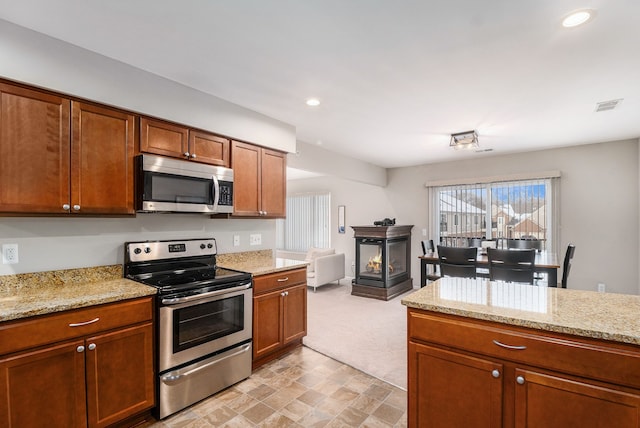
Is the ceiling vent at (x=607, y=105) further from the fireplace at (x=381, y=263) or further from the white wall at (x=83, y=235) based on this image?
the white wall at (x=83, y=235)

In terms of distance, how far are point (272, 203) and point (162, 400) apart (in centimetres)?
192

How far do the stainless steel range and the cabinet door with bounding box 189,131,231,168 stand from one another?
2.46 ft

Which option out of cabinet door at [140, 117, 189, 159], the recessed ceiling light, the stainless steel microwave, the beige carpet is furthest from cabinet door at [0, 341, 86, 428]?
the recessed ceiling light

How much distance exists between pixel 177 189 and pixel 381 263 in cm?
383

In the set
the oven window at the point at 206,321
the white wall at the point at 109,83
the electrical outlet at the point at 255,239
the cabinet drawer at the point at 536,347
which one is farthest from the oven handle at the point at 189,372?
the white wall at the point at 109,83

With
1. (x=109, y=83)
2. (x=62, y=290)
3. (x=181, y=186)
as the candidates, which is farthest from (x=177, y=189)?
(x=62, y=290)

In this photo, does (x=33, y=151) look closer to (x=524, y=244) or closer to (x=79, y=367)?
(x=79, y=367)

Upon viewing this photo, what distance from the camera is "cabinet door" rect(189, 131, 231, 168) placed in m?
2.68

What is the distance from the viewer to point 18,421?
1.59 meters

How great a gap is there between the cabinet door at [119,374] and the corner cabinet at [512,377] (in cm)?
167

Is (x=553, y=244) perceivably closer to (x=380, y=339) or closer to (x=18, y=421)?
(x=380, y=339)

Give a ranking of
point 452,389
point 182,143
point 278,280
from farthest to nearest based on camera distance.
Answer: point 278,280 < point 182,143 < point 452,389

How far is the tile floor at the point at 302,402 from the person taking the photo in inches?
82.6

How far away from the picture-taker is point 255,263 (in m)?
3.28
